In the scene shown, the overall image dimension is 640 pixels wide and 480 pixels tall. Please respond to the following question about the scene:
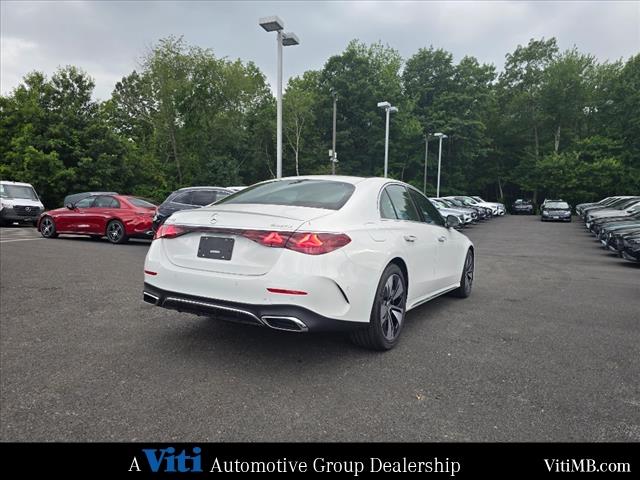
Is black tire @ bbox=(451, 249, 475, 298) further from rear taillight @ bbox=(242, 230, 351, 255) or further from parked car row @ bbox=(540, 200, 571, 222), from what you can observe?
parked car row @ bbox=(540, 200, 571, 222)

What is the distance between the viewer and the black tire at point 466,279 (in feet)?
20.8

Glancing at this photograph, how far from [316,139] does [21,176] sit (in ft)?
85.1

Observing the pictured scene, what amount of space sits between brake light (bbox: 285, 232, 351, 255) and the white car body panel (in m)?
0.03

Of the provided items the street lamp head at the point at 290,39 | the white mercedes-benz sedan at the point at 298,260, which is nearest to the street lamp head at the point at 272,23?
the street lamp head at the point at 290,39

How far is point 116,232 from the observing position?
42.4 feet

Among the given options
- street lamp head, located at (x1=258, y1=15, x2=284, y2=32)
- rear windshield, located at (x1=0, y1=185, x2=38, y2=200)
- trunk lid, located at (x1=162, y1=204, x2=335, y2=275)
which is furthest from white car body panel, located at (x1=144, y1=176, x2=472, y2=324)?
rear windshield, located at (x1=0, y1=185, x2=38, y2=200)

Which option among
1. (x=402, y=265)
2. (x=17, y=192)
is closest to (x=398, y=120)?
(x=17, y=192)

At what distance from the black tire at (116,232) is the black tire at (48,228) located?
2138 millimetres

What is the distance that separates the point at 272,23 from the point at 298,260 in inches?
508

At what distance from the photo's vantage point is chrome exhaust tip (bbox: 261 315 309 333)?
326cm

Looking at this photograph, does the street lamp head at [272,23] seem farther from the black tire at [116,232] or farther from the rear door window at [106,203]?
the black tire at [116,232]
